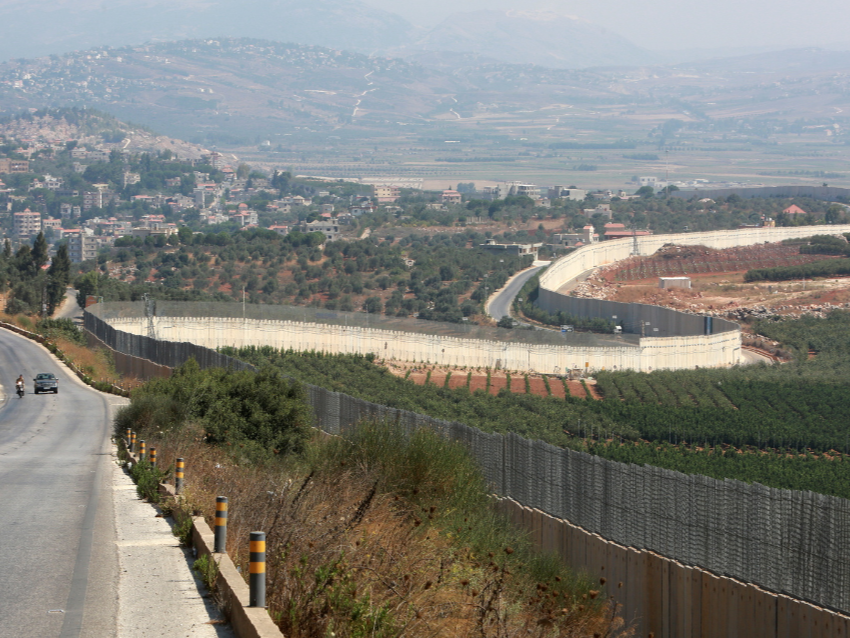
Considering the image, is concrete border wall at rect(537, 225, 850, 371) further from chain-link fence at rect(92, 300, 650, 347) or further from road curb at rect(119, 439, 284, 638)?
road curb at rect(119, 439, 284, 638)

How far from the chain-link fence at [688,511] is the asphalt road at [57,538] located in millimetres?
4796

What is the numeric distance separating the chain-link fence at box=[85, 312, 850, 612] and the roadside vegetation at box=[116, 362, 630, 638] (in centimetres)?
89

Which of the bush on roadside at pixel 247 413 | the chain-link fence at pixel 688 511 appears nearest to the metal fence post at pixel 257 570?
the chain-link fence at pixel 688 511

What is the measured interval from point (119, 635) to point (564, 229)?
165980 mm

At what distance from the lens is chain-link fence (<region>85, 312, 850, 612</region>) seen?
10.7 metres

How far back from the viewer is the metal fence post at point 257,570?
297 inches

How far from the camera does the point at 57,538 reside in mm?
11328

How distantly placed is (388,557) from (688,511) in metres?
5.10

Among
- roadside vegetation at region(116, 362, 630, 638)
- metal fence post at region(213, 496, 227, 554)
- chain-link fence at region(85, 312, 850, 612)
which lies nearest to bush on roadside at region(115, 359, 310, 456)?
roadside vegetation at region(116, 362, 630, 638)

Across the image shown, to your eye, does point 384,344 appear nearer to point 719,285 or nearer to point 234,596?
point 719,285

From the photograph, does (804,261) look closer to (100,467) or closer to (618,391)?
(618,391)

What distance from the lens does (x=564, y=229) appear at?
17112 cm

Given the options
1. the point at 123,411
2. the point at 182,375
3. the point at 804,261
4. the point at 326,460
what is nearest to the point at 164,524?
the point at 326,460

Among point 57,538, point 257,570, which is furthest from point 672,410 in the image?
point 257,570
